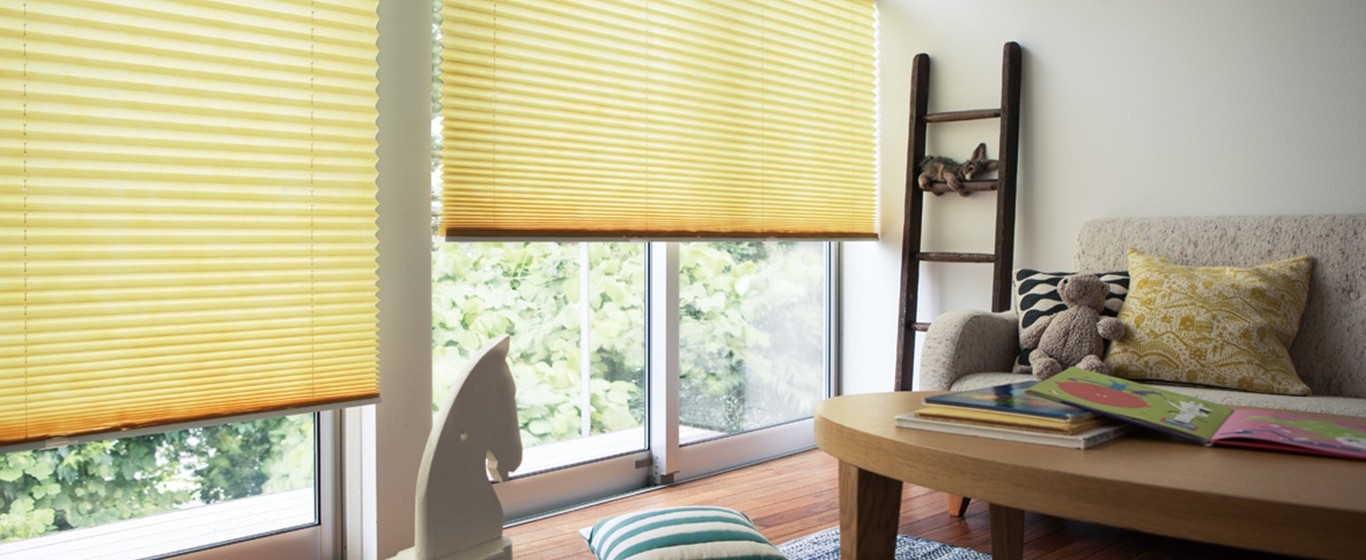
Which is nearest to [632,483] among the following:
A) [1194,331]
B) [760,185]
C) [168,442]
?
[760,185]

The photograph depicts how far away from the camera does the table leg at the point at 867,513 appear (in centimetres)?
159

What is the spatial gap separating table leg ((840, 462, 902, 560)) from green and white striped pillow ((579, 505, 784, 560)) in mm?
324

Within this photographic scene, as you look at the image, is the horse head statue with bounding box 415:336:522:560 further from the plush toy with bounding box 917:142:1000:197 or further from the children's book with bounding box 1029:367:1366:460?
the plush toy with bounding box 917:142:1000:197

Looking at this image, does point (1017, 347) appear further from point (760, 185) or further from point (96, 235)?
point (96, 235)

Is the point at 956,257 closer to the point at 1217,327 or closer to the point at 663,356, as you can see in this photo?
the point at 1217,327

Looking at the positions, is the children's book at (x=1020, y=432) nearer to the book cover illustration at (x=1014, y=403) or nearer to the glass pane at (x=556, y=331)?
the book cover illustration at (x=1014, y=403)

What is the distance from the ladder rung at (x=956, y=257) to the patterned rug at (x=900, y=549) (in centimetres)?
129

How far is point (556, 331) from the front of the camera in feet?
10.1

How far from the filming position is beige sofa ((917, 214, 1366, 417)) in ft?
9.09

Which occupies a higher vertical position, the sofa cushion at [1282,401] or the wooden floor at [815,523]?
the sofa cushion at [1282,401]

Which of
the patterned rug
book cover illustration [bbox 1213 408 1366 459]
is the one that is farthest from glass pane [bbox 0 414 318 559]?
book cover illustration [bbox 1213 408 1366 459]

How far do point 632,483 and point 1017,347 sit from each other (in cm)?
136

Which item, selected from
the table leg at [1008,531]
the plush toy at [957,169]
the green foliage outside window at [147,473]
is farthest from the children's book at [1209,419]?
the plush toy at [957,169]

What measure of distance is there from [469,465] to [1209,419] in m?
→ 1.17
